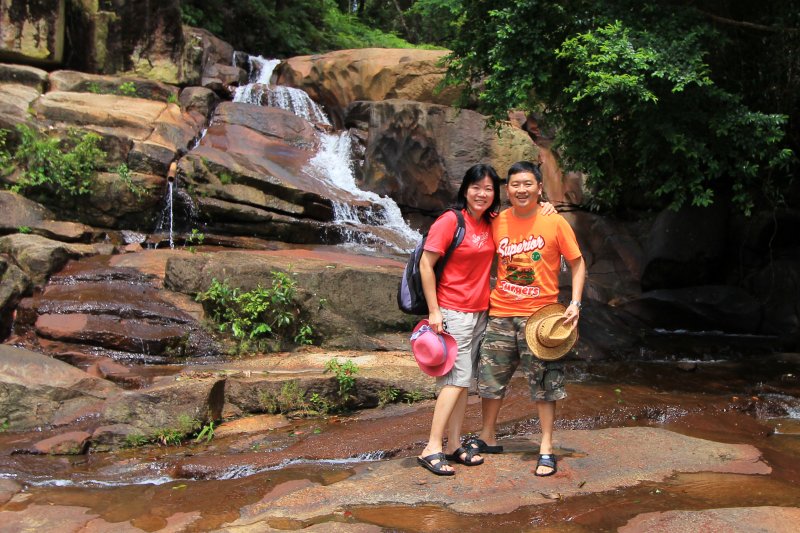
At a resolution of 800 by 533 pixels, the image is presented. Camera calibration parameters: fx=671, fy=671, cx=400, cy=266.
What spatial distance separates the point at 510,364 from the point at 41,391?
4.08 m

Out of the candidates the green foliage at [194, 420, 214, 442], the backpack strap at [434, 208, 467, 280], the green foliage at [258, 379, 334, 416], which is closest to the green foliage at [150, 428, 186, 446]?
the green foliage at [194, 420, 214, 442]

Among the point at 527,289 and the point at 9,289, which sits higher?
the point at 527,289

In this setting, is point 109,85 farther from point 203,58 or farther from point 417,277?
point 417,277

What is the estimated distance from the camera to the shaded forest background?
6.93m

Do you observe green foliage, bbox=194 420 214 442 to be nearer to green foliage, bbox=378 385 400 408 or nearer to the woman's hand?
green foliage, bbox=378 385 400 408

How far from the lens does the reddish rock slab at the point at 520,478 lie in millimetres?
3684

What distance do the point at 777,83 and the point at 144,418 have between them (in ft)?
27.2

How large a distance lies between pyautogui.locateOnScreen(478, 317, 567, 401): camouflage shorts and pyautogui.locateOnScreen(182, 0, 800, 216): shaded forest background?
3606 mm

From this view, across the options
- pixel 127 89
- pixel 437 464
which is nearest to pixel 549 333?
pixel 437 464

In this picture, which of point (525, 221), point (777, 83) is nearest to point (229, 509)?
point (525, 221)

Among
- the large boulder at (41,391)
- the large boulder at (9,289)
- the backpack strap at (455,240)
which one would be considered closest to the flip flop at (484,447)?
the backpack strap at (455,240)

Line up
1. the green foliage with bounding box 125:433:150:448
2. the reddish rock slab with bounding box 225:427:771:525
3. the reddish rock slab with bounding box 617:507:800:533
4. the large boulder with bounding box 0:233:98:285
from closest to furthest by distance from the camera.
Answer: the reddish rock slab with bounding box 617:507:800:533 → the reddish rock slab with bounding box 225:427:771:525 → the green foliage with bounding box 125:433:150:448 → the large boulder with bounding box 0:233:98:285

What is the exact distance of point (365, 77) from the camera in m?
17.4

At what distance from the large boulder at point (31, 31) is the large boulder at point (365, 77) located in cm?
581
